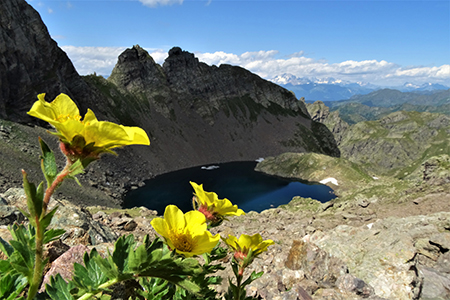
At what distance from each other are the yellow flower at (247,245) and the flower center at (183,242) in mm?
774

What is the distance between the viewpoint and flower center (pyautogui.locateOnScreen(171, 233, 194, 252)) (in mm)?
1766

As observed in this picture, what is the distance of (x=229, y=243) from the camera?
102 inches

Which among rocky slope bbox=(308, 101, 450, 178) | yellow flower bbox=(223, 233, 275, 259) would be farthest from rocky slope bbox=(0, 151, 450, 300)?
rocky slope bbox=(308, 101, 450, 178)

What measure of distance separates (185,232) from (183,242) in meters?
0.08

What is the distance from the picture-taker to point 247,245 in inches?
101

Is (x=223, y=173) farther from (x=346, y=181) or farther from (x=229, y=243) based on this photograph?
(x=229, y=243)

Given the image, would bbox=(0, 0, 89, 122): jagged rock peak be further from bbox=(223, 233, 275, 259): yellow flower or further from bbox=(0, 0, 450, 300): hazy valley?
bbox=(223, 233, 275, 259): yellow flower

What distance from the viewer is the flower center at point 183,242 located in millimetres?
1766

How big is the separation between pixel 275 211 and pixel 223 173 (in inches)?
2033

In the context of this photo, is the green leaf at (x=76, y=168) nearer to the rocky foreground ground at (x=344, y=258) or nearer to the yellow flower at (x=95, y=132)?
the yellow flower at (x=95, y=132)

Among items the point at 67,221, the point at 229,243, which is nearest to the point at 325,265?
the point at 229,243

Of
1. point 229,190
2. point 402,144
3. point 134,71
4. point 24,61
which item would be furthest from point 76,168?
point 402,144

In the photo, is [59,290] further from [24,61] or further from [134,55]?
[134,55]

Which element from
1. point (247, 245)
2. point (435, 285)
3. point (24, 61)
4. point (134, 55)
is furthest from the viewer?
point (134, 55)
